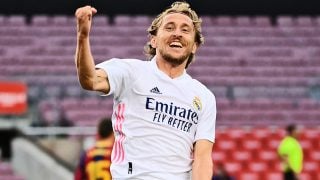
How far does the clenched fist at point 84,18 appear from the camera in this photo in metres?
3.20

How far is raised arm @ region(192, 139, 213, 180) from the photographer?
12.3 ft

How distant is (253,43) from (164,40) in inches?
675

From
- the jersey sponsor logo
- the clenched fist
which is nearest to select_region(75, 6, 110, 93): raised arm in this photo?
the clenched fist

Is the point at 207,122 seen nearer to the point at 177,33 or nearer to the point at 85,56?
the point at 177,33

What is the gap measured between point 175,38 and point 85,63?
506 mm

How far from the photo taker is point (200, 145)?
380 cm

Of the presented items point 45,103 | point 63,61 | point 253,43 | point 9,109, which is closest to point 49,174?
point 9,109

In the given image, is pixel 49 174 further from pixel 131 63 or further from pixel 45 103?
pixel 131 63

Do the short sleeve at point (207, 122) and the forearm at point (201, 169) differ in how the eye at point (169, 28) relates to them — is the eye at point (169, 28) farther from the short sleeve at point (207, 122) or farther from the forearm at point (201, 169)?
the forearm at point (201, 169)

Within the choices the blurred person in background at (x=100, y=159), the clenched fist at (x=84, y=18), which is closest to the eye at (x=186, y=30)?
the clenched fist at (x=84, y=18)

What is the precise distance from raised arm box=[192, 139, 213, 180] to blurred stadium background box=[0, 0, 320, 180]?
8.82m

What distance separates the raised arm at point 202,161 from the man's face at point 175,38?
1.13 feet

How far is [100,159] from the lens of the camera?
7.14 m

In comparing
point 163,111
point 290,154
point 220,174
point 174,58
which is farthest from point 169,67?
point 290,154
